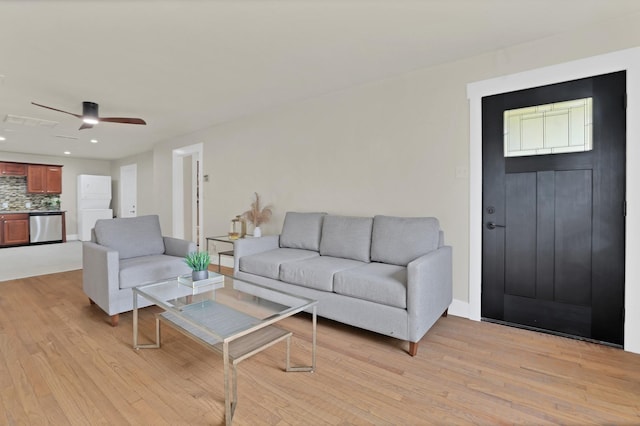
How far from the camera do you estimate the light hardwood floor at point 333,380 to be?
60.9 inches

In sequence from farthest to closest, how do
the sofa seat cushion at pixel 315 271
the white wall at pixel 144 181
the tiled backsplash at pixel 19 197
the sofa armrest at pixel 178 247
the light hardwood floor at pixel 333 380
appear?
the tiled backsplash at pixel 19 197 → the white wall at pixel 144 181 → the sofa armrest at pixel 178 247 → the sofa seat cushion at pixel 315 271 → the light hardwood floor at pixel 333 380

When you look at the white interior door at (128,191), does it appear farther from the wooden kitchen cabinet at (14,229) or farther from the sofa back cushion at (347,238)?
the sofa back cushion at (347,238)

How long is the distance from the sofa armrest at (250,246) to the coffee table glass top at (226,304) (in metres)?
0.71

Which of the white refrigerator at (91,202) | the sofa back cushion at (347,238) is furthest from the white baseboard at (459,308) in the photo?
the white refrigerator at (91,202)

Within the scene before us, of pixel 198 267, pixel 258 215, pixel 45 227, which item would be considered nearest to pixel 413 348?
pixel 198 267

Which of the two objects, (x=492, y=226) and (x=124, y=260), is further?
(x=124, y=260)

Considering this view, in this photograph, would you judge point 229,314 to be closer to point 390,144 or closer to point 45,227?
point 390,144

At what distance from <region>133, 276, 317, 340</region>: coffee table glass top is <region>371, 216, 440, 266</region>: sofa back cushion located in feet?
3.52

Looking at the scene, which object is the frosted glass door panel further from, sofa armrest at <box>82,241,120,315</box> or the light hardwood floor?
sofa armrest at <box>82,241,120,315</box>

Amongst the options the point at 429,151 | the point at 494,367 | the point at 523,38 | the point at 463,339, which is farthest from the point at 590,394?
the point at 523,38

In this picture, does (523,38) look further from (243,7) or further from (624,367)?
(624,367)

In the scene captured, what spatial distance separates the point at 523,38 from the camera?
2.44 meters

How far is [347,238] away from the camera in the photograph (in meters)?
3.05

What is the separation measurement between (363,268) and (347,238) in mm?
478
